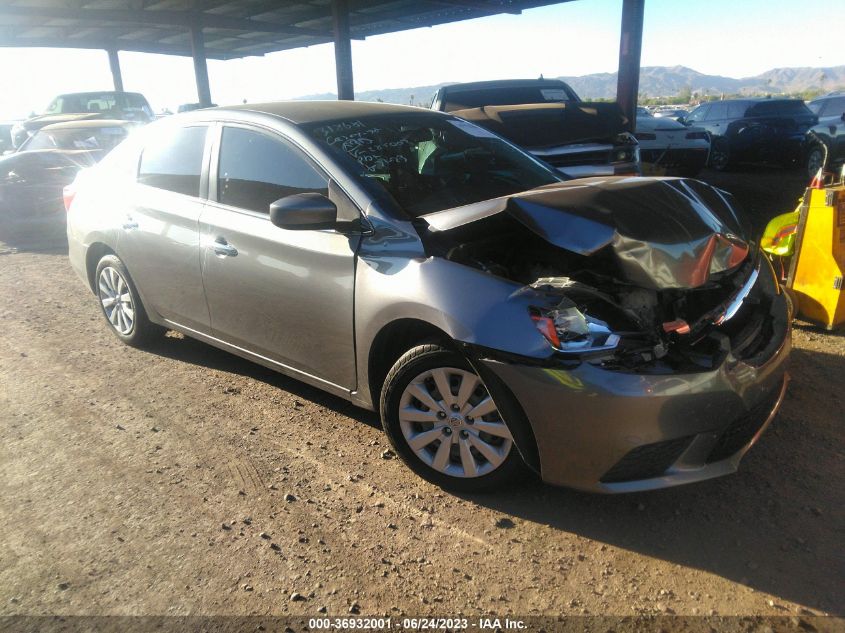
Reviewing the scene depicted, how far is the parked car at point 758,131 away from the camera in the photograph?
1424 cm

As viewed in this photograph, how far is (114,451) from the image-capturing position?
11.9 feet

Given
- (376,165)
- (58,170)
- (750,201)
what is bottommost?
(750,201)

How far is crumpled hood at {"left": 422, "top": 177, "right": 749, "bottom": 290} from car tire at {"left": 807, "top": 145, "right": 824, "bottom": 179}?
12.1 metres

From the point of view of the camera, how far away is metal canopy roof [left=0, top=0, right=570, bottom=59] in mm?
17141

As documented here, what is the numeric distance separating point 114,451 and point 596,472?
99.3 inches

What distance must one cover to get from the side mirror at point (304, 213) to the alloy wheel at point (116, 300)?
2183 millimetres

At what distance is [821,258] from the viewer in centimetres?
474

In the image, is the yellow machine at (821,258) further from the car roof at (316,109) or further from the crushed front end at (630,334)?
the car roof at (316,109)

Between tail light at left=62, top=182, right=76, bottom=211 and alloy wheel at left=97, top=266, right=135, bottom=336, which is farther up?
tail light at left=62, top=182, right=76, bottom=211

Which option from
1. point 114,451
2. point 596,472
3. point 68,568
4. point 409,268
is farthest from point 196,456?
point 596,472

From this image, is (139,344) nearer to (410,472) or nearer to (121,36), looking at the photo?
(410,472)

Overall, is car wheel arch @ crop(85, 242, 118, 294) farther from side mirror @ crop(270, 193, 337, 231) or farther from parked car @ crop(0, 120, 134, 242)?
parked car @ crop(0, 120, 134, 242)

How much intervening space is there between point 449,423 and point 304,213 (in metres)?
Result: 1.19

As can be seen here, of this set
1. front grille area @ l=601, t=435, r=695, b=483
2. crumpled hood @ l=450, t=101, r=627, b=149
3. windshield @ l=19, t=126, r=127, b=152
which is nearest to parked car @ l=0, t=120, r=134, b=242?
windshield @ l=19, t=126, r=127, b=152
